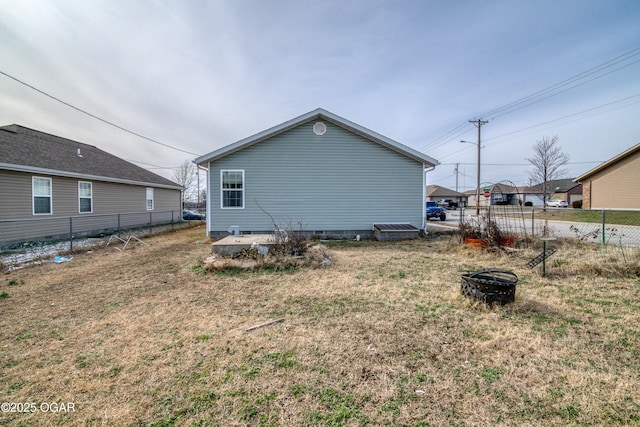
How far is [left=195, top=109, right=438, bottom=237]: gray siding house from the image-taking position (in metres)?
9.79

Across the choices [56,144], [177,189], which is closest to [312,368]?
[56,144]

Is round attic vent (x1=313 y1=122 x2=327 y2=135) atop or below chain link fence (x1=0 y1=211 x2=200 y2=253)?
atop

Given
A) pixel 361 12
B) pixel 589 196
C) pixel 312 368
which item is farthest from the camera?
pixel 589 196

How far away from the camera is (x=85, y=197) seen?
39.0ft

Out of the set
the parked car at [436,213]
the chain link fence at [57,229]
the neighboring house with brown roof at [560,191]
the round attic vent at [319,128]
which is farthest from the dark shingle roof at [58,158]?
the neighboring house with brown roof at [560,191]

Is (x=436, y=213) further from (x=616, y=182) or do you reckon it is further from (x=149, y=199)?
(x=149, y=199)

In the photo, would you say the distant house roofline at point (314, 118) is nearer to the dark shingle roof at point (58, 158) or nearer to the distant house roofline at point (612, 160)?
the dark shingle roof at point (58, 158)

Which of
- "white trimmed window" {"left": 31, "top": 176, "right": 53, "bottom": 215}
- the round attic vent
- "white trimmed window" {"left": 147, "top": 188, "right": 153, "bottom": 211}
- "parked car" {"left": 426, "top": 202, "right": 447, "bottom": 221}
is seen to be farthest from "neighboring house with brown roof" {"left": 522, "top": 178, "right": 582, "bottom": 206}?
"white trimmed window" {"left": 31, "top": 176, "right": 53, "bottom": 215}

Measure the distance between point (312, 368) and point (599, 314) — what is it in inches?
154

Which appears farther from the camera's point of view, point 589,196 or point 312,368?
point 589,196

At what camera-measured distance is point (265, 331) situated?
10.3 ft

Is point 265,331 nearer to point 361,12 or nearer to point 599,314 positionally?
point 599,314

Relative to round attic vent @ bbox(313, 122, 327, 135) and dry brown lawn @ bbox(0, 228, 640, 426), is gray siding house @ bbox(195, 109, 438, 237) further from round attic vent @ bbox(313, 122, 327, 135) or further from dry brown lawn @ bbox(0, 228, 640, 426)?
dry brown lawn @ bbox(0, 228, 640, 426)

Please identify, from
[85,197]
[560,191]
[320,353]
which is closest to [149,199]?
[85,197]
